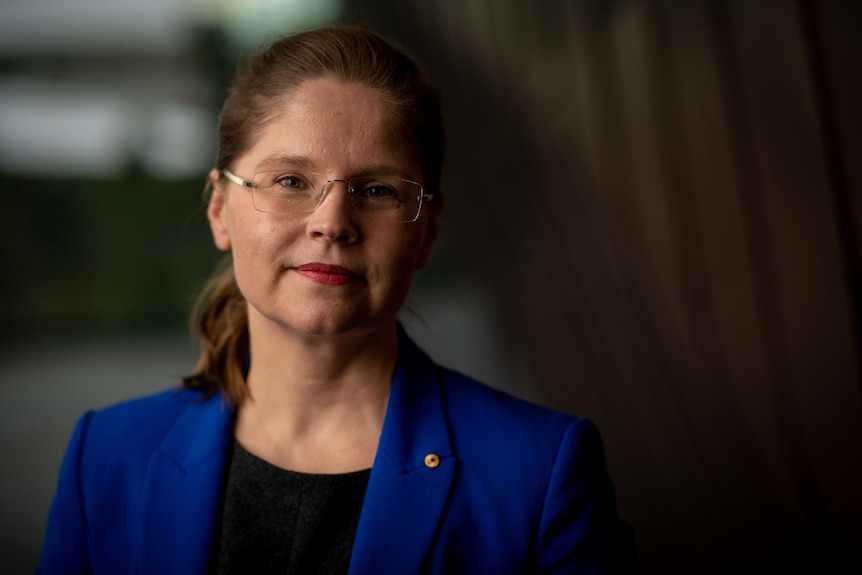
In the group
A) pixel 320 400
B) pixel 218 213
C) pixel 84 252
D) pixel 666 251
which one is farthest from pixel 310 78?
pixel 84 252

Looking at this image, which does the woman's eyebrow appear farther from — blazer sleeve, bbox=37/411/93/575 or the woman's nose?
blazer sleeve, bbox=37/411/93/575

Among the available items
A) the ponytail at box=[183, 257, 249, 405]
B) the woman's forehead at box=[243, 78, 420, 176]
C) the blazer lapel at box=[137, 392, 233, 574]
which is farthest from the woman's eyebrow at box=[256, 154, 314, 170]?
the blazer lapel at box=[137, 392, 233, 574]

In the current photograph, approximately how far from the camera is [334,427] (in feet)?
5.05

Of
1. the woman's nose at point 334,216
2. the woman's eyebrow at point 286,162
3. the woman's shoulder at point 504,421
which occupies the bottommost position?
the woman's shoulder at point 504,421

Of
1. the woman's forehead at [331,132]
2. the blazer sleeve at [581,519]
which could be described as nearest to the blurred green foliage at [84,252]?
the woman's forehead at [331,132]

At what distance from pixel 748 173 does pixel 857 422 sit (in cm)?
79

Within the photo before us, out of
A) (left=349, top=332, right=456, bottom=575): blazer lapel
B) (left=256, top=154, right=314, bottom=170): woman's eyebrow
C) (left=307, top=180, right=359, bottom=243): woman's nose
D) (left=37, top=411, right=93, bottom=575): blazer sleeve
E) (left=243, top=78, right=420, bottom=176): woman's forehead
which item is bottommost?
(left=37, top=411, right=93, bottom=575): blazer sleeve

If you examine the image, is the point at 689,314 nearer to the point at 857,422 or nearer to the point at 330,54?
the point at 857,422

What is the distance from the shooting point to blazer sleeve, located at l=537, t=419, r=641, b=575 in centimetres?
141

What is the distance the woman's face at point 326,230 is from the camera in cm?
139

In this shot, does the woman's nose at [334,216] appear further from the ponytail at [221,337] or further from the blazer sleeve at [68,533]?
the blazer sleeve at [68,533]

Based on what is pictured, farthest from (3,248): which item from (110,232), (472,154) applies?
(472,154)

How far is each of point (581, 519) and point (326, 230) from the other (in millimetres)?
726

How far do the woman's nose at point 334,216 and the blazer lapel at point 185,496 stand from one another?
19.1 inches
